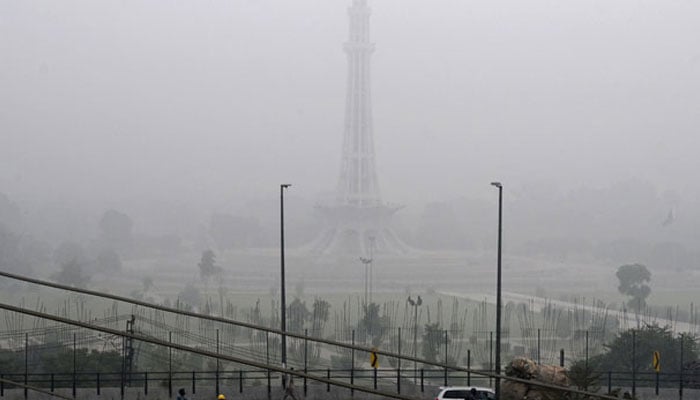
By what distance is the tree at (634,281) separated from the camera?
4525 inches

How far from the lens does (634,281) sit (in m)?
118

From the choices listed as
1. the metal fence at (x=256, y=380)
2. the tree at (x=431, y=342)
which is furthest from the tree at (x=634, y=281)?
the metal fence at (x=256, y=380)

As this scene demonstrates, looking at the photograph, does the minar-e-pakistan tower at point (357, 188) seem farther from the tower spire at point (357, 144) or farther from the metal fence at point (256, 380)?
the metal fence at point (256, 380)

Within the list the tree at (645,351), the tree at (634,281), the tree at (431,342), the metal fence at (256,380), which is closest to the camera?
the metal fence at (256,380)

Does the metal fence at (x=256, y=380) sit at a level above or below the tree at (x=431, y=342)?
above

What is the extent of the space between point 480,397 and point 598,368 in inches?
982

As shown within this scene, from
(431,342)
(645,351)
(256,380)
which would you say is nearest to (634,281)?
(431,342)

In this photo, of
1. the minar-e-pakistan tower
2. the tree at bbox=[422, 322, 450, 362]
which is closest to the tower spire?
the minar-e-pakistan tower

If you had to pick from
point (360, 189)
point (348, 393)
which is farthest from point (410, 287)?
point (348, 393)

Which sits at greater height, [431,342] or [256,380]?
[256,380]

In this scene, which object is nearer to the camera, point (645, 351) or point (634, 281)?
point (645, 351)

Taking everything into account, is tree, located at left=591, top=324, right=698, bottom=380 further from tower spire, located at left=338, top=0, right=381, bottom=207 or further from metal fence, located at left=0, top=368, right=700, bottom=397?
tower spire, located at left=338, top=0, right=381, bottom=207

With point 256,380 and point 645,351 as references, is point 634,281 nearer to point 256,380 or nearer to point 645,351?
point 645,351

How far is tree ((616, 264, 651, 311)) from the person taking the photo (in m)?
115
